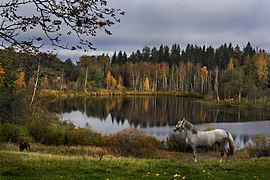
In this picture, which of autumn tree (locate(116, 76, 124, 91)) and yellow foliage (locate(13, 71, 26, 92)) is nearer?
yellow foliage (locate(13, 71, 26, 92))

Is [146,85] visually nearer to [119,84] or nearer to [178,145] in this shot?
[119,84]

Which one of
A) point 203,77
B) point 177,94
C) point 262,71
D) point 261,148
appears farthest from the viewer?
point 177,94

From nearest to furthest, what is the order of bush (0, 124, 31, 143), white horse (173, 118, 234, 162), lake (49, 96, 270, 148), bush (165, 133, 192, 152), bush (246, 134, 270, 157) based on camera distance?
1. white horse (173, 118, 234, 162)
2. bush (246, 134, 270, 157)
3. bush (0, 124, 31, 143)
4. bush (165, 133, 192, 152)
5. lake (49, 96, 270, 148)

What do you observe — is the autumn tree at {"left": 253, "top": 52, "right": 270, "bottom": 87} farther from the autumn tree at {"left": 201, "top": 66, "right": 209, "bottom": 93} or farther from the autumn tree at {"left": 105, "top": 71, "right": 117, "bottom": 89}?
the autumn tree at {"left": 105, "top": 71, "right": 117, "bottom": 89}

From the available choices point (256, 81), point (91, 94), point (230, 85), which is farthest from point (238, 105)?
point (91, 94)

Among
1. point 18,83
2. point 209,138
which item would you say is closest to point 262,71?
point 209,138

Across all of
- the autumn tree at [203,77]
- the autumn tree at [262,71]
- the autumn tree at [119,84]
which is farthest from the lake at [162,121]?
the autumn tree at [119,84]

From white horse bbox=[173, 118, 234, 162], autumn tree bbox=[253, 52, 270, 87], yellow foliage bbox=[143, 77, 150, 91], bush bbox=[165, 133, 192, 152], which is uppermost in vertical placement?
autumn tree bbox=[253, 52, 270, 87]

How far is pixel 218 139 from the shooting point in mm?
13805

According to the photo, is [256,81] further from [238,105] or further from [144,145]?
[144,145]

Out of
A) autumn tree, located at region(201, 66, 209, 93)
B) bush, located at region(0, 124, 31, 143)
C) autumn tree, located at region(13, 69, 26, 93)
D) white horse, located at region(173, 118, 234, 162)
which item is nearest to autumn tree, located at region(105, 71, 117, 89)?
autumn tree, located at region(201, 66, 209, 93)

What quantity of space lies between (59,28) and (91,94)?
264ft

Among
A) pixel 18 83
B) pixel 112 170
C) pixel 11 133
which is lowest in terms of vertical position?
pixel 11 133

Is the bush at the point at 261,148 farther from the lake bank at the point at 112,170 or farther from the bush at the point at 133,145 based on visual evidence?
the lake bank at the point at 112,170
